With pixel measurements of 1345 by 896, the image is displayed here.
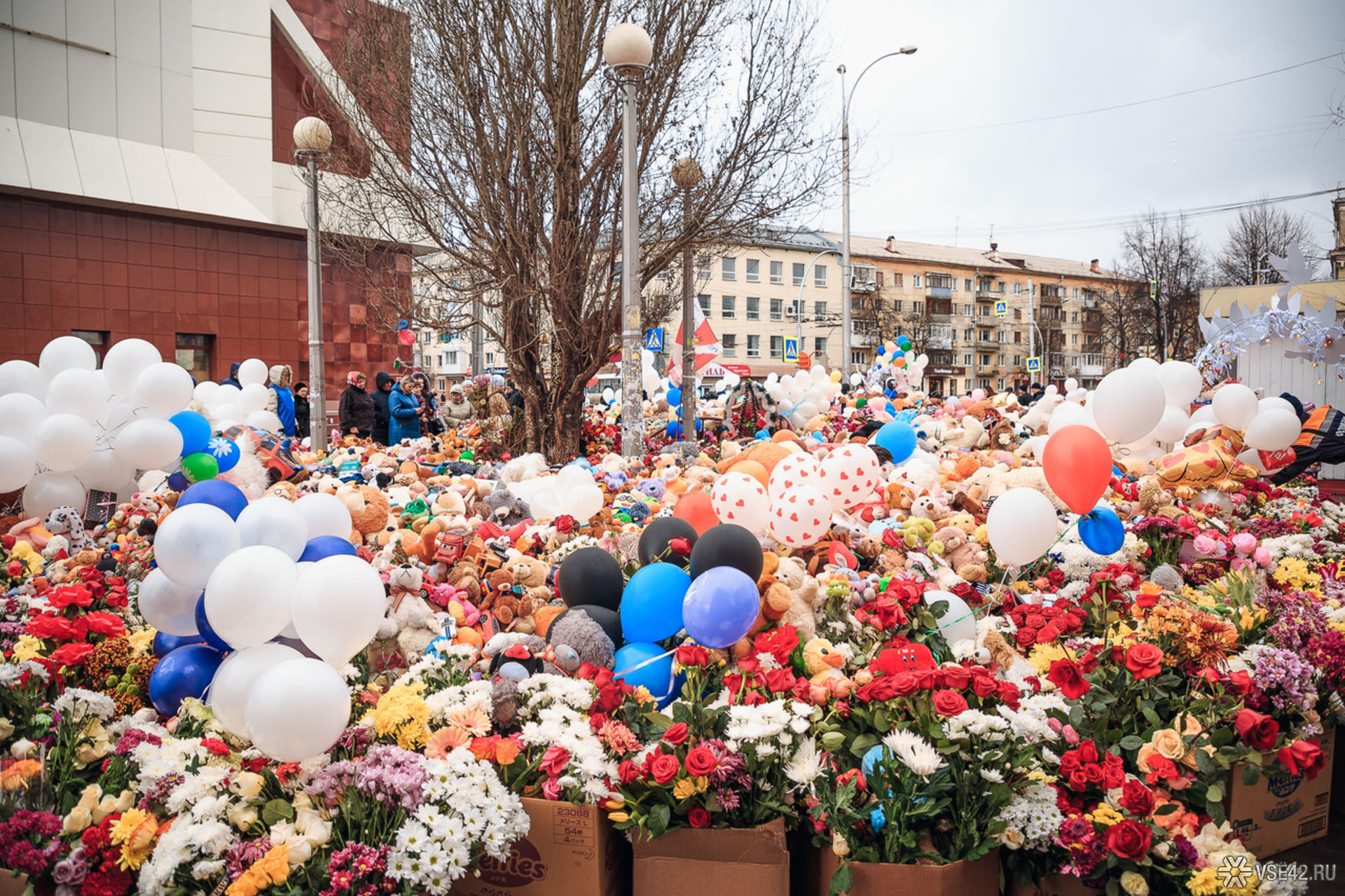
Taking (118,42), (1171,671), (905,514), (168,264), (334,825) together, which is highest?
(118,42)

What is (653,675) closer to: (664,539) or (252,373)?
(664,539)

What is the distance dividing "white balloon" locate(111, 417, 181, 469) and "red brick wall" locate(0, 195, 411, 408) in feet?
22.9

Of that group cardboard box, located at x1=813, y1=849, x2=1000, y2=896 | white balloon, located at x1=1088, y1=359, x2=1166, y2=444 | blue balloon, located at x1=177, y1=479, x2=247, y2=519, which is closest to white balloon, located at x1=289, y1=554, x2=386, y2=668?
blue balloon, located at x1=177, y1=479, x2=247, y2=519

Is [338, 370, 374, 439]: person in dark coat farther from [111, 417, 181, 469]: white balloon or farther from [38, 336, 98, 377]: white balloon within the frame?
[111, 417, 181, 469]: white balloon

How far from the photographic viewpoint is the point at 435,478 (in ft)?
22.2

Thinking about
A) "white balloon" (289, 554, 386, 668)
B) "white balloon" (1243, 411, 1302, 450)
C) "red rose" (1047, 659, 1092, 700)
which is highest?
"white balloon" (1243, 411, 1302, 450)

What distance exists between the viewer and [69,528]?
16.3 feet

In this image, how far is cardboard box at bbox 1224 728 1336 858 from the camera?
285cm

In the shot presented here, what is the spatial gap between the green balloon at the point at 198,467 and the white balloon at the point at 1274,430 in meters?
7.12

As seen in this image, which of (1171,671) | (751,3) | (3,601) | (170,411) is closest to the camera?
(1171,671)

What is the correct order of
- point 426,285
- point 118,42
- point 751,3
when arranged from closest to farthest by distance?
point 751,3 → point 426,285 → point 118,42

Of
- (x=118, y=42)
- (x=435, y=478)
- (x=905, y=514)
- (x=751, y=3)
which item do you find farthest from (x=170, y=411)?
(x=118, y=42)

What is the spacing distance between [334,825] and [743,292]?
159 feet

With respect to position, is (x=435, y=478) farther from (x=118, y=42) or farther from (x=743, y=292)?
(x=743, y=292)
